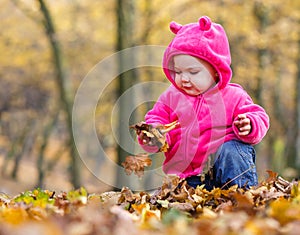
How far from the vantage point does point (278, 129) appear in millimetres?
23641

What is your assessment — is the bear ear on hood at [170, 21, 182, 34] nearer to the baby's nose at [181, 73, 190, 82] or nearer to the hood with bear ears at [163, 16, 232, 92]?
the hood with bear ears at [163, 16, 232, 92]

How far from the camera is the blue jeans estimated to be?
329cm

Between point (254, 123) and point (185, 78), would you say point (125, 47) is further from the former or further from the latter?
point (254, 123)

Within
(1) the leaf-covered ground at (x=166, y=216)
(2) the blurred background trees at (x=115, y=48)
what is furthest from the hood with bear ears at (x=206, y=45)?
(2) the blurred background trees at (x=115, y=48)

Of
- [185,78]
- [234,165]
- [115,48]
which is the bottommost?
[234,165]

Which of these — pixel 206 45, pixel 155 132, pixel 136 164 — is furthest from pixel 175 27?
pixel 136 164

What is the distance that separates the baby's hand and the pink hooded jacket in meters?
0.11

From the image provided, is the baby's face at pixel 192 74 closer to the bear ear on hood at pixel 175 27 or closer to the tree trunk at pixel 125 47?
the bear ear on hood at pixel 175 27

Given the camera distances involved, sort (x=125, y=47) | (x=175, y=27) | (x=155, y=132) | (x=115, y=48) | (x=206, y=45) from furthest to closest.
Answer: (x=115, y=48) → (x=125, y=47) → (x=175, y=27) → (x=206, y=45) → (x=155, y=132)

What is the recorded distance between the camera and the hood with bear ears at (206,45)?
3.47 metres

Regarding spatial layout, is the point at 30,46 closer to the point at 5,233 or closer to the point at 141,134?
the point at 141,134

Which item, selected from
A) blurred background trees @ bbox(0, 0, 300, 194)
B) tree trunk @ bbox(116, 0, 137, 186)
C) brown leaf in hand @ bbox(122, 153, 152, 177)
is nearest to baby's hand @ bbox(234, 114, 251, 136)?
brown leaf in hand @ bbox(122, 153, 152, 177)

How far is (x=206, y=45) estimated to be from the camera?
11.4 feet

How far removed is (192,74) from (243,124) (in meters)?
0.50
